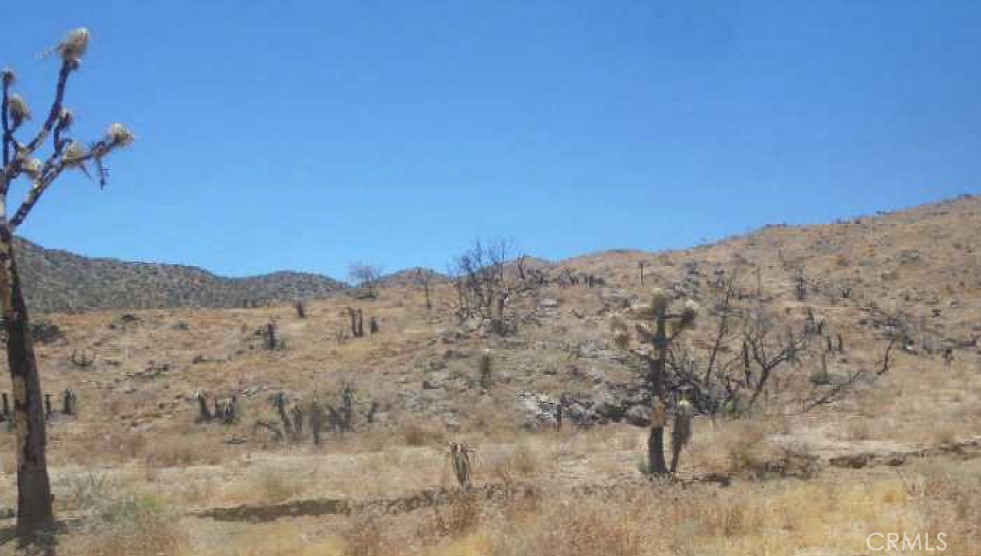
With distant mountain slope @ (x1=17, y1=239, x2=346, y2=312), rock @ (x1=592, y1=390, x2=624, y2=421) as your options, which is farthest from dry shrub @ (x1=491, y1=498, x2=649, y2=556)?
distant mountain slope @ (x1=17, y1=239, x2=346, y2=312)

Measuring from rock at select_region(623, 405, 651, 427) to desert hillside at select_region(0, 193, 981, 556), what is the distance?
3.5 inches

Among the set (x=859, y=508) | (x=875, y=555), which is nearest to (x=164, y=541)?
(x=875, y=555)

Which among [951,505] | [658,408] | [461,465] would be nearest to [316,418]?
[461,465]

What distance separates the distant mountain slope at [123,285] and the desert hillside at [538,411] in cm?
54

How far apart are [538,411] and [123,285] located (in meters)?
46.4

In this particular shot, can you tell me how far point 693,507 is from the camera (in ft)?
36.3

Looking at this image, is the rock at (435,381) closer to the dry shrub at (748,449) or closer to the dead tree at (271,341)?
the dead tree at (271,341)

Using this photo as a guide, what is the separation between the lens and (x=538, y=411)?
27609 mm

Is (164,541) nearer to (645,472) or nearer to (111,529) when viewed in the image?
(111,529)

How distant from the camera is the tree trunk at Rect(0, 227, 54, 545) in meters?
12.3

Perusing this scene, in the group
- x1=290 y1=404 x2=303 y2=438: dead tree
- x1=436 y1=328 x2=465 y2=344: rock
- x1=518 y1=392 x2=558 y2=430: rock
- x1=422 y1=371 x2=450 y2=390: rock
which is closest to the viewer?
x1=290 y1=404 x2=303 y2=438: dead tree

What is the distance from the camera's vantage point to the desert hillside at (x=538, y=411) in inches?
431

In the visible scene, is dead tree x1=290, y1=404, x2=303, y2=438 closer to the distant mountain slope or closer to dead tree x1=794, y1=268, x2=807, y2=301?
the distant mountain slope

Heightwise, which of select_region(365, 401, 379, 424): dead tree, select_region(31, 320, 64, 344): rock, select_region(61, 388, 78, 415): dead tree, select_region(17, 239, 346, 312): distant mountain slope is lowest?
select_region(365, 401, 379, 424): dead tree
